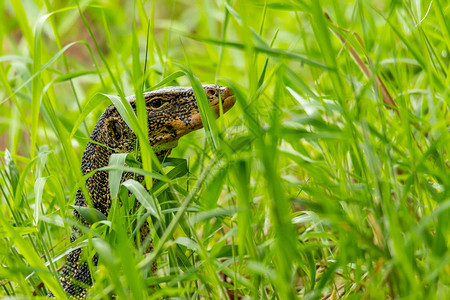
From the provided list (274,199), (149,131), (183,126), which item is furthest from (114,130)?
(274,199)

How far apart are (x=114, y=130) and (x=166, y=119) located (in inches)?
10.0

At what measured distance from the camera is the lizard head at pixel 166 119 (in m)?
2.46

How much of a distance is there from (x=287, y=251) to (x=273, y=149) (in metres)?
0.26

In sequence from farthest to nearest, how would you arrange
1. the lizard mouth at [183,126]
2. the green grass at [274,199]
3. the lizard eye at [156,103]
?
the lizard eye at [156,103] < the lizard mouth at [183,126] < the green grass at [274,199]

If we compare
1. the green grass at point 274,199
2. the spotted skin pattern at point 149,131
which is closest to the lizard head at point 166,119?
the spotted skin pattern at point 149,131

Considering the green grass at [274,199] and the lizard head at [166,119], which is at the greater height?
the lizard head at [166,119]

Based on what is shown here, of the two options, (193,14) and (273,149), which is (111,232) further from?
(193,14)

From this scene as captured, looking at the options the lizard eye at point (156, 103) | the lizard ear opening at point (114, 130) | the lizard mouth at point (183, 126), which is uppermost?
the lizard eye at point (156, 103)

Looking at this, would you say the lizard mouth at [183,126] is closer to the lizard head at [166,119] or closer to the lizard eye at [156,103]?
the lizard head at [166,119]

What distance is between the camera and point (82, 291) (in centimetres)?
239

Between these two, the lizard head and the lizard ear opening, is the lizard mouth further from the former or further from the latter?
the lizard ear opening

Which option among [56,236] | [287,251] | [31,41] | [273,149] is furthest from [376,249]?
[56,236]

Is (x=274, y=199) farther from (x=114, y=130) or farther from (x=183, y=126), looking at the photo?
(x=114, y=130)

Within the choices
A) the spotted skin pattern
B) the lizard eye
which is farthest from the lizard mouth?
the lizard eye
